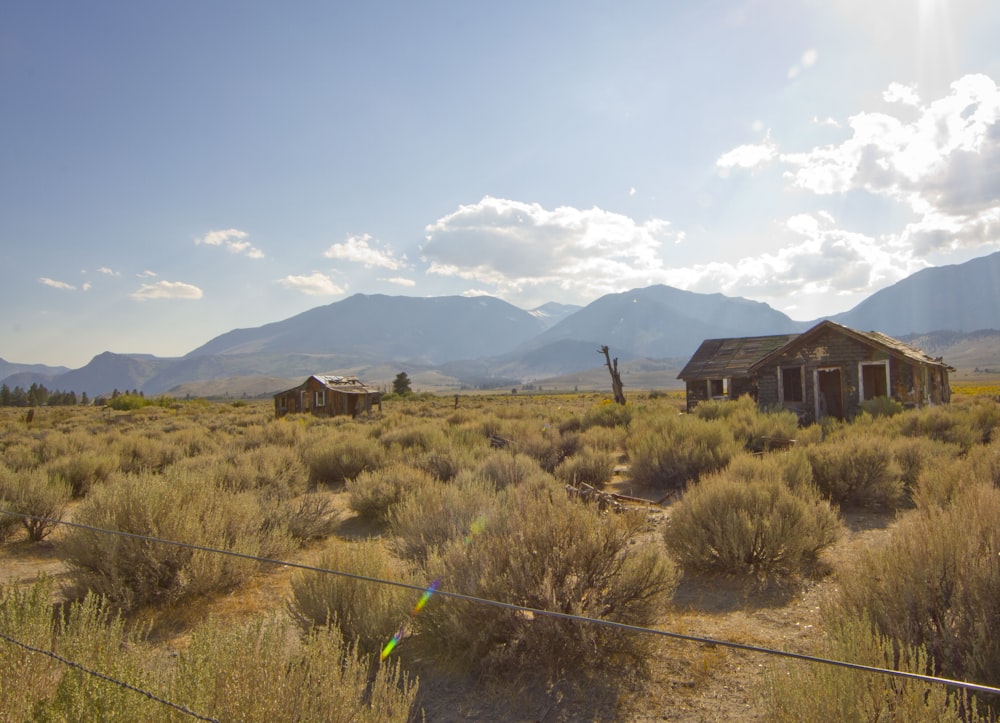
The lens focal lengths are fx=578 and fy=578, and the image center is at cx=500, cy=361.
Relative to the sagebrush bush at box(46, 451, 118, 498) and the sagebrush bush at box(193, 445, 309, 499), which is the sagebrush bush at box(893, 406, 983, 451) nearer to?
the sagebrush bush at box(193, 445, 309, 499)

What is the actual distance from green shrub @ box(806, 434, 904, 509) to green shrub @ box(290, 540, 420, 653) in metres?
6.40

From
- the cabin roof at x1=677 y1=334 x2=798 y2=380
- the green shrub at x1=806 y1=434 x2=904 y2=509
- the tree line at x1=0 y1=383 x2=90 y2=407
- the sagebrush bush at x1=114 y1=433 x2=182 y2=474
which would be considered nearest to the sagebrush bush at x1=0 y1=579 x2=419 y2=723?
the green shrub at x1=806 y1=434 x2=904 y2=509

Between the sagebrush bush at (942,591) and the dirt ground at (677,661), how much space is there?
0.39 metres

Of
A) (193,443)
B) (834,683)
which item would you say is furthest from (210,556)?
(193,443)

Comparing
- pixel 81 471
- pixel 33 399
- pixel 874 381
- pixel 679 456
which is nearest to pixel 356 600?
pixel 679 456

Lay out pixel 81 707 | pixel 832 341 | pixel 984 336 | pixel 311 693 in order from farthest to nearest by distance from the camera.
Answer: pixel 984 336
pixel 832 341
pixel 311 693
pixel 81 707

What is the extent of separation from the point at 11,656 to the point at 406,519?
3393mm

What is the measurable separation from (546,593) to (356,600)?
1.36 meters

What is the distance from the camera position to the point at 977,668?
296cm

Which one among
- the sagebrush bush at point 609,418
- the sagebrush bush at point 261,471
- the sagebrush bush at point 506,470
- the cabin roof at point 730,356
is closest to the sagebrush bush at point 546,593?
the sagebrush bush at point 506,470

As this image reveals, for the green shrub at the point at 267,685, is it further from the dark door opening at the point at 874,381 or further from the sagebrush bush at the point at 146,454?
the dark door opening at the point at 874,381

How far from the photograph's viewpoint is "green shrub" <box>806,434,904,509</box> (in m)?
7.95

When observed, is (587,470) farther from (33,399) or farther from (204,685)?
(33,399)

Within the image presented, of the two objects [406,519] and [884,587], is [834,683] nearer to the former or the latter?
[884,587]
